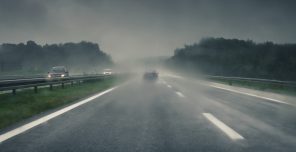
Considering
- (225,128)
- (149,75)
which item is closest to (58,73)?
(149,75)

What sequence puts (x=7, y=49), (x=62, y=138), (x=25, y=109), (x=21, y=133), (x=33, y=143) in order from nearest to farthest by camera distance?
(x=33, y=143) < (x=62, y=138) < (x=21, y=133) < (x=25, y=109) < (x=7, y=49)

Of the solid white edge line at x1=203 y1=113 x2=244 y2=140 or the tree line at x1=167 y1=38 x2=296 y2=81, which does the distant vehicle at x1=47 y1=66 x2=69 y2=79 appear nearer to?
the tree line at x1=167 y1=38 x2=296 y2=81

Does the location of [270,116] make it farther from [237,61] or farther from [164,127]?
[237,61]

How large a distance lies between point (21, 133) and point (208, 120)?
4.09 m

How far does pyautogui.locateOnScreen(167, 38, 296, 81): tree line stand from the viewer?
73.8 metres

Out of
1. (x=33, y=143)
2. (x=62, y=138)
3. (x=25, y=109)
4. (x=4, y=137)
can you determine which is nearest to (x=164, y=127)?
(x=62, y=138)

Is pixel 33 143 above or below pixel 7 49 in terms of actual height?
below

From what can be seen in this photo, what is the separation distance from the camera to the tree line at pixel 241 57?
73.8 m

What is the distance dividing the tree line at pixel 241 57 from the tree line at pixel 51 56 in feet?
133

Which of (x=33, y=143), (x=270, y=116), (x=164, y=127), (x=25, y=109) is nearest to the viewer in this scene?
(x=33, y=143)

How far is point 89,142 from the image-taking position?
5.03m

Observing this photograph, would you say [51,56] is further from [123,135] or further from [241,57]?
[123,135]

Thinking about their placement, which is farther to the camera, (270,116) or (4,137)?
(270,116)

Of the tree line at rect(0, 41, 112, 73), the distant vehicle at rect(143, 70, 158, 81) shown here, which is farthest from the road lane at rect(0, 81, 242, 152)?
the tree line at rect(0, 41, 112, 73)
